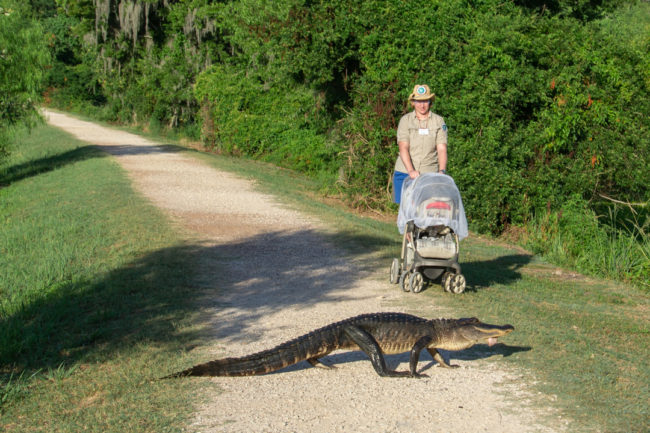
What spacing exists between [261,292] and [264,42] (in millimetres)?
10368

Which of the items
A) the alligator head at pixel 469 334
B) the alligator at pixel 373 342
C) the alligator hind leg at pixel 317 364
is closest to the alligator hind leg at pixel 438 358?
the alligator at pixel 373 342

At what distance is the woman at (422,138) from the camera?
317 inches

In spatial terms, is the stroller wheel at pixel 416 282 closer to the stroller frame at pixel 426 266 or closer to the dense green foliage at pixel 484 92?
the stroller frame at pixel 426 266

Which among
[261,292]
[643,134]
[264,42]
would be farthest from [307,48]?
[261,292]

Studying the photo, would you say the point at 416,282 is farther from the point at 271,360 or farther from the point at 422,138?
the point at 271,360

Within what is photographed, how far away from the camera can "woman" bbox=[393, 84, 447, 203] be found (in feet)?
26.5

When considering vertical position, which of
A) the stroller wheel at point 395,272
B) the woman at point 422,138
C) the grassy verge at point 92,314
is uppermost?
the woman at point 422,138

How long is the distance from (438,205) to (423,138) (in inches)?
41.7

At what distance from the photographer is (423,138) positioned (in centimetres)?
820

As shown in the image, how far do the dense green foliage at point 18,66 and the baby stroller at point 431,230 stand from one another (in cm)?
1759

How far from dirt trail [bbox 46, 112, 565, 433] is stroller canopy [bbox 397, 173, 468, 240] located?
0.95m

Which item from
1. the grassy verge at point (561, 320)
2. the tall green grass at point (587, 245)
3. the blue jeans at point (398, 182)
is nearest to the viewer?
the grassy verge at point (561, 320)

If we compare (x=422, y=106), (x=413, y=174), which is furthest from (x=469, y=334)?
(x=422, y=106)

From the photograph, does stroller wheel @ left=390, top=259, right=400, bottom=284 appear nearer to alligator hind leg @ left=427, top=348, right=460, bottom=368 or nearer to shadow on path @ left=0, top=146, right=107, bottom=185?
alligator hind leg @ left=427, top=348, right=460, bottom=368
